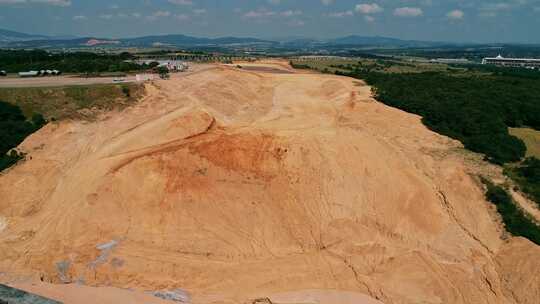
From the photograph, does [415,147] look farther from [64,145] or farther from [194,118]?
[64,145]

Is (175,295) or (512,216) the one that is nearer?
(175,295)

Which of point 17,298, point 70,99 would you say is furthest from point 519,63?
point 17,298

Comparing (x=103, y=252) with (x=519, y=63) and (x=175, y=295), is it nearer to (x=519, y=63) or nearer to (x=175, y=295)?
(x=175, y=295)

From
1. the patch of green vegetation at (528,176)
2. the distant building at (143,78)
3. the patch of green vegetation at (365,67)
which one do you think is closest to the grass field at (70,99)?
the distant building at (143,78)

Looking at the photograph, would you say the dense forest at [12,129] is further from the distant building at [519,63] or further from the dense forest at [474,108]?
the distant building at [519,63]

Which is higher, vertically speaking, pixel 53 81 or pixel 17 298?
pixel 53 81

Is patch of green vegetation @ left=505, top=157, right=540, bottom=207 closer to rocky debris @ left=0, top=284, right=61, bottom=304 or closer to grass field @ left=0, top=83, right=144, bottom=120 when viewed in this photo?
rocky debris @ left=0, top=284, right=61, bottom=304

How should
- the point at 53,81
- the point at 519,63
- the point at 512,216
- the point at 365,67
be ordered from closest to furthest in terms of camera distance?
the point at 512,216
the point at 53,81
the point at 365,67
the point at 519,63
